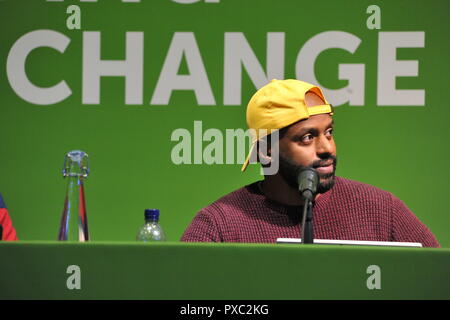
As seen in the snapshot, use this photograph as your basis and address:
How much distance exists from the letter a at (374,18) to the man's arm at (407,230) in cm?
86

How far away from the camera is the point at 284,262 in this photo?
135 centimetres

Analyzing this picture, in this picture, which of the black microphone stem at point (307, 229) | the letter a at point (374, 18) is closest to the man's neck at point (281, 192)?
the black microphone stem at point (307, 229)

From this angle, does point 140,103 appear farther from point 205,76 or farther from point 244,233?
point 244,233

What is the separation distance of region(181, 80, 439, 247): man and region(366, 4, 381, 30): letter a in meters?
0.70

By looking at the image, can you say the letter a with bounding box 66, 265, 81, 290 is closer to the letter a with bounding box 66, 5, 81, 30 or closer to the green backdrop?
the green backdrop

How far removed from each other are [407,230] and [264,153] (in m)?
0.47

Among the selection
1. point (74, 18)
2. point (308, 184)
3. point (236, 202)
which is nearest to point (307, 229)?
point (308, 184)

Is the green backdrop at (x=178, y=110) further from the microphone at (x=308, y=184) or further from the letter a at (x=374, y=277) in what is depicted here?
the letter a at (x=374, y=277)

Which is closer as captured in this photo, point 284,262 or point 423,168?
point 284,262

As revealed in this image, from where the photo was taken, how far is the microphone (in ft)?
5.85

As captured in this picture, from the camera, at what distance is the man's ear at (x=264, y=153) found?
8.07ft
